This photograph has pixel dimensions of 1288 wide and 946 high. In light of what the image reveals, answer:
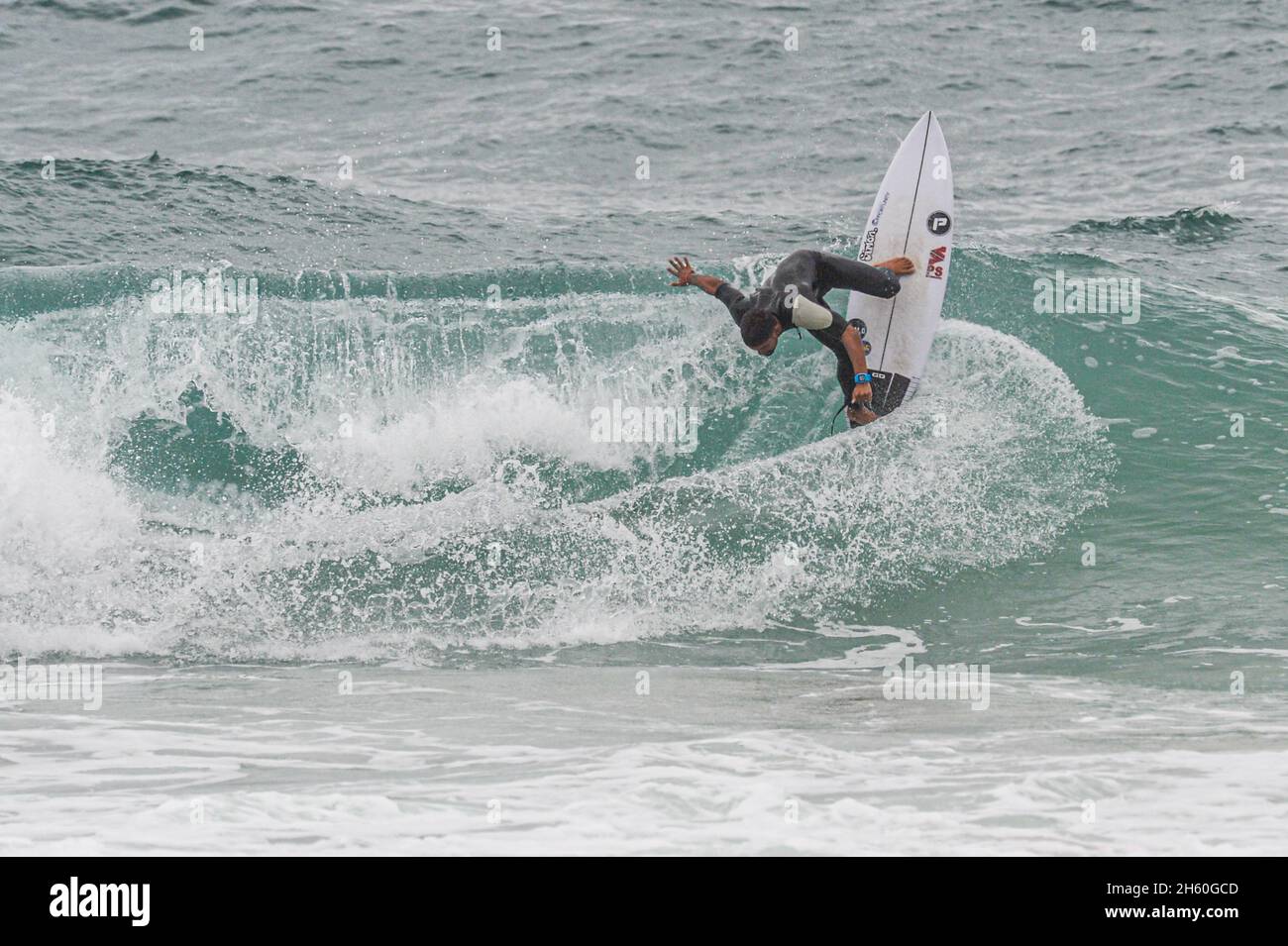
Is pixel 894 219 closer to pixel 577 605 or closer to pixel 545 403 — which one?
pixel 545 403

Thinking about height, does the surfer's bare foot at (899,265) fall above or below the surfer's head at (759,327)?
above

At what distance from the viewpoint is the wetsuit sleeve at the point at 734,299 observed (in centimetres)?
1020

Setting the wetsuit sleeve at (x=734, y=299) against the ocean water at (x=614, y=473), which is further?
the wetsuit sleeve at (x=734, y=299)

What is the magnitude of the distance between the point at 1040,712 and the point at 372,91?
635 inches

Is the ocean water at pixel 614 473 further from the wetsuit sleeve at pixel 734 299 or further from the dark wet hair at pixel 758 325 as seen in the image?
the wetsuit sleeve at pixel 734 299

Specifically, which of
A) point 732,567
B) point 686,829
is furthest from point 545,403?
point 686,829

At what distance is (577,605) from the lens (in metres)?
9.15

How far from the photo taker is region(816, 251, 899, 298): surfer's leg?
34.7 feet

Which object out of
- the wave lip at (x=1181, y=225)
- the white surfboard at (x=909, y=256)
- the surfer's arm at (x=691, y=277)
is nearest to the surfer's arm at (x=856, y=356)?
the white surfboard at (x=909, y=256)

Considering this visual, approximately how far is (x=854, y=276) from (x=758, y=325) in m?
1.16

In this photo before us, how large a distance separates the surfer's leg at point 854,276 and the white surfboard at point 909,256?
A: 39cm

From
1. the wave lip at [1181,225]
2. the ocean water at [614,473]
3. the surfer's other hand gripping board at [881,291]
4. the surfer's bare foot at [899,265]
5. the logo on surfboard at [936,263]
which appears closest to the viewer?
the ocean water at [614,473]

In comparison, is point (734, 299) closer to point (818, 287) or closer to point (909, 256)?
point (818, 287)

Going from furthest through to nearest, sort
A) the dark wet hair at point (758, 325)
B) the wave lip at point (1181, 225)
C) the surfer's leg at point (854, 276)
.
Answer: the wave lip at point (1181, 225) < the surfer's leg at point (854, 276) < the dark wet hair at point (758, 325)
